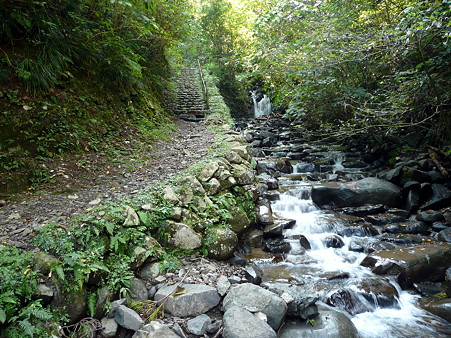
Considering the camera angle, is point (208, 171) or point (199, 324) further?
point (208, 171)

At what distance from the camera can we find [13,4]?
15.0 ft

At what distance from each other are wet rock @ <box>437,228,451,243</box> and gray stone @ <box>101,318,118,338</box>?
20.7ft

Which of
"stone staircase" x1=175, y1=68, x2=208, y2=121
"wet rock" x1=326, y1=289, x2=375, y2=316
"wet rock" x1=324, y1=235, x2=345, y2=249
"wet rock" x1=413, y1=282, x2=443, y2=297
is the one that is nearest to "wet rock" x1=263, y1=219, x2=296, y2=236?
"wet rock" x1=324, y1=235, x2=345, y2=249

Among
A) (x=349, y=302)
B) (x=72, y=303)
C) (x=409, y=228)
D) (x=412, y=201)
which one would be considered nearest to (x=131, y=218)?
(x=72, y=303)

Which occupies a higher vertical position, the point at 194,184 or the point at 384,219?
the point at 194,184

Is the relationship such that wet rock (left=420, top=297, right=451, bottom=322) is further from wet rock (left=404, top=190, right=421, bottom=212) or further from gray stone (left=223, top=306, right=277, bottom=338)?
wet rock (left=404, top=190, right=421, bottom=212)

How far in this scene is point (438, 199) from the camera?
671 centimetres

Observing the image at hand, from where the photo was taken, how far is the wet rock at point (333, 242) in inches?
223

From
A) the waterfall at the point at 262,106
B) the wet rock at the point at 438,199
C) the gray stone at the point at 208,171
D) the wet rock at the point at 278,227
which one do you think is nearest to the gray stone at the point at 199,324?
the gray stone at the point at 208,171

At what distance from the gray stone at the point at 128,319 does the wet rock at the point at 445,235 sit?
6064mm

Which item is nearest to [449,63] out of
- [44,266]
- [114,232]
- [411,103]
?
[411,103]

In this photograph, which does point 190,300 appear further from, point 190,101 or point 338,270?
point 190,101

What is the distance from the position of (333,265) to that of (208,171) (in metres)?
3.10

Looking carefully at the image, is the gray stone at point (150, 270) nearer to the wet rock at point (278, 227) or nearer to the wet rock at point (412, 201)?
the wet rock at point (278, 227)
